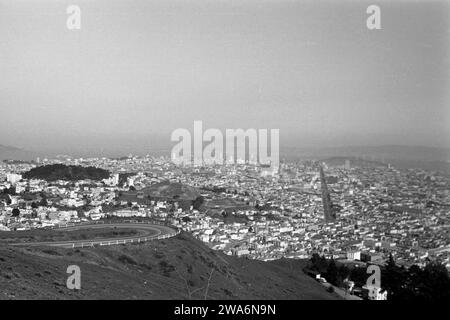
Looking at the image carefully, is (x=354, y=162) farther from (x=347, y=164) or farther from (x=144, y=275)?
(x=144, y=275)

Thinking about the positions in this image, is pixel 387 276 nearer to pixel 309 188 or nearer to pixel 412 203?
pixel 412 203

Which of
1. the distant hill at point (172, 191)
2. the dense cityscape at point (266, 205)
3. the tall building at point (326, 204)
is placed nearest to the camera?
the dense cityscape at point (266, 205)

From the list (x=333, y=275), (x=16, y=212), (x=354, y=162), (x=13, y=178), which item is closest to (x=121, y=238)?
(x=333, y=275)

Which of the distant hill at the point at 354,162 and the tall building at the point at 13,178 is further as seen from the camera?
the tall building at the point at 13,178

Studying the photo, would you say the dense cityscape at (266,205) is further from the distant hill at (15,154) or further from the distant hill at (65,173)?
the distant hill at (15,154)

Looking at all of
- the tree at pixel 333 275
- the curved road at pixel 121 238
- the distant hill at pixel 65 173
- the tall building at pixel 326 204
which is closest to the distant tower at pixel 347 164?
the tall building at pixel 326 204

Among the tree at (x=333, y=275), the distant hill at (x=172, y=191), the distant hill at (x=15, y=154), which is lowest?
the tree at (x=333, y=275)

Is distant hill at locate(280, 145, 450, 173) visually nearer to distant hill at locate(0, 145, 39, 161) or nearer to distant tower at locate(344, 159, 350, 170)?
distant tower at locate(344, 159, 350, 170)
